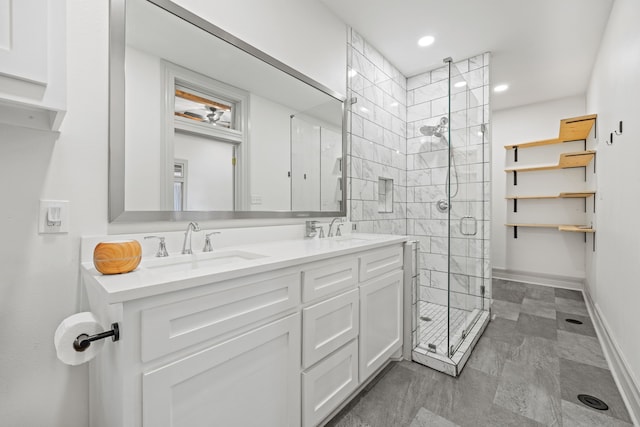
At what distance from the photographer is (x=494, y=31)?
258 centimetres

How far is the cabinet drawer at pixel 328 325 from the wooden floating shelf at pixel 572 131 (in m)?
3.37

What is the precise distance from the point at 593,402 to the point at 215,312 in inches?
85.8

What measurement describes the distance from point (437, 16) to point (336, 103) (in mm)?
1146

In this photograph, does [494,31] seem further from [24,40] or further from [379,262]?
[24,40]

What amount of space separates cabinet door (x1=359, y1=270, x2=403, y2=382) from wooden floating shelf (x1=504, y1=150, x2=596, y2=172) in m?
2.93

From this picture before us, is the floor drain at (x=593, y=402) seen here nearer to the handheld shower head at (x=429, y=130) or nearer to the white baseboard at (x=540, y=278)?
the handheld shower head at (x=429, y=130)

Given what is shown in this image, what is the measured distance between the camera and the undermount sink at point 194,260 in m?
1.17

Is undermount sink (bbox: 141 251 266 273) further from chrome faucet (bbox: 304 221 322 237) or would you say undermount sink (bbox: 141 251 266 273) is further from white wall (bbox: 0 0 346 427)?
chrome faucet (bbox: 304 221 322 237)

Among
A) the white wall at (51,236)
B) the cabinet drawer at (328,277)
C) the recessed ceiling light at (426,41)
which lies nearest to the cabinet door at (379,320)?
the cabinet drawer at (328,277)

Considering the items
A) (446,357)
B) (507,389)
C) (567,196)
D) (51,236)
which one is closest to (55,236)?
(51,236)

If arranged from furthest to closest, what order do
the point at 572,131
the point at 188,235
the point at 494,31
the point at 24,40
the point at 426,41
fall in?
1. the point at 572,131
2. the point at 426,41
3. the point at 494,31
4. the point at 188,235
5. the point at 24,40

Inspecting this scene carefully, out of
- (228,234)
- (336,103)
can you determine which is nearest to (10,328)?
(228,234)

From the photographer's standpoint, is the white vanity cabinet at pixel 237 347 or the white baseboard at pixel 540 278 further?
the white baseboard at pixel 540 278

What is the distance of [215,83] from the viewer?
152 centimetres
